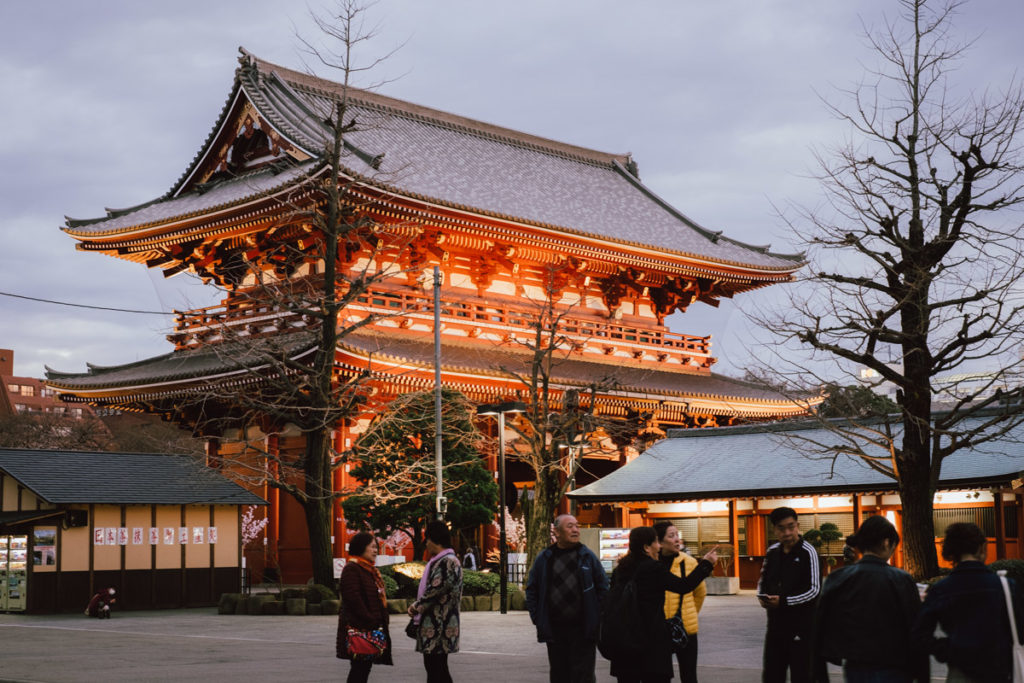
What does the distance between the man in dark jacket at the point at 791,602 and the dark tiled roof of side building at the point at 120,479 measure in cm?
1936

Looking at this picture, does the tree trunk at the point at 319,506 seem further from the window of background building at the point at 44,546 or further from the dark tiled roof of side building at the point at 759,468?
the dark tiled roof of side building at the point at 759,468

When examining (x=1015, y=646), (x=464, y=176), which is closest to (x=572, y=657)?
(x=1015, y=646)

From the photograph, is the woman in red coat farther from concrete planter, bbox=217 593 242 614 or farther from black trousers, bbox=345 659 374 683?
concrete planter, bbox=217 593 242 614

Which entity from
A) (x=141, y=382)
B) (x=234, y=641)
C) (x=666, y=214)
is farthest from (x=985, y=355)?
(x=666, y=214)

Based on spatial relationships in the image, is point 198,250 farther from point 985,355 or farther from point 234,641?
point 985,355

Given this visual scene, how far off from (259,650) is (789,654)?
374 inches

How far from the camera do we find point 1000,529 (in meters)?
26.2

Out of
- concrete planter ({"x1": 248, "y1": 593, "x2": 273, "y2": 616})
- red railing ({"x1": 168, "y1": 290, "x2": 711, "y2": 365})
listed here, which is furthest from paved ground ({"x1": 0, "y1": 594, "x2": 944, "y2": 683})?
red railing ({"x1": 168, "y1": 290, "x2": 711, "y2": 365})

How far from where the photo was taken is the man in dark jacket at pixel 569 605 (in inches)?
378

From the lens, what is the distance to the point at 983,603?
719cm

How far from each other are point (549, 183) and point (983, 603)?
35214 mm

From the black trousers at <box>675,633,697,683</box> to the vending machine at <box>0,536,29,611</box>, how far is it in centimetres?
2071

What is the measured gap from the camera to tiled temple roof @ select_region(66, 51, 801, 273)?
33.8 meters

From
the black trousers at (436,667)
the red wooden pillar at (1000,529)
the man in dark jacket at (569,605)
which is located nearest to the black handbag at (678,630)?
the man in dark jacket at (569,605)
